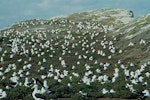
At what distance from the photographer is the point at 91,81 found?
119 ft

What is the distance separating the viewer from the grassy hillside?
32.6 metres

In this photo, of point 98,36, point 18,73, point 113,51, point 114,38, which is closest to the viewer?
point 18,73

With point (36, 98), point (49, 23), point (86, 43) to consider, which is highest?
point (49, 23)

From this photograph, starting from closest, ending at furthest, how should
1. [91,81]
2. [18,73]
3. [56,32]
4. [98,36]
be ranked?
[91,81] < [18,73] < [98,36] < [56,32]

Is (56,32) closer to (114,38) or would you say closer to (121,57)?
(114,38)

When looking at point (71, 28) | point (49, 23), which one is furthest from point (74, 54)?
point (49, 23)

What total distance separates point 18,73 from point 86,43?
2404cm

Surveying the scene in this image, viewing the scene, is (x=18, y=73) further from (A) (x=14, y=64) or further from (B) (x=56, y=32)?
(B) (x=56, y=32)

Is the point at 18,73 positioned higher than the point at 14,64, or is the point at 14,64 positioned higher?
the point at 14,64

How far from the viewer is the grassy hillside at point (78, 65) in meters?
32.6

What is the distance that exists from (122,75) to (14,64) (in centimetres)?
1512

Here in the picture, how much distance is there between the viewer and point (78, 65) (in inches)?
1943

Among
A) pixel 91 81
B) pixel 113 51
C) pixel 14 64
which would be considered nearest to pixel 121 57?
pixel 113 51

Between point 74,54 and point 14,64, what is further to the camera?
point 74,54
